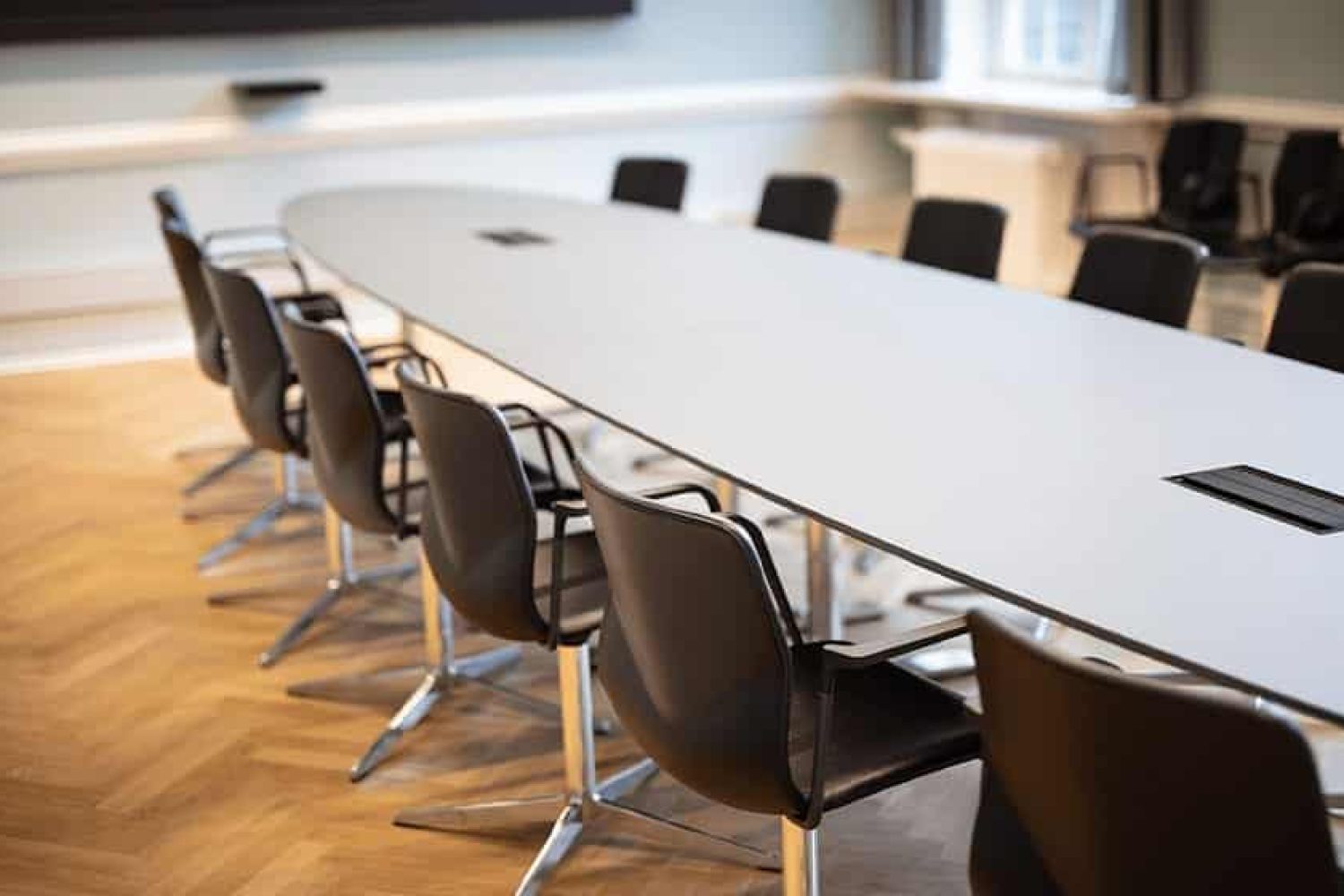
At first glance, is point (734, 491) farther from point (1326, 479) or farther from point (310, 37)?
point (310, 37)

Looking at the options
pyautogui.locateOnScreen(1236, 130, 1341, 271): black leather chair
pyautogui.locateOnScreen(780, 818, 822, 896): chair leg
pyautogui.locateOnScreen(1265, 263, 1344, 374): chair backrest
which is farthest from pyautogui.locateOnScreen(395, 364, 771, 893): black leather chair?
pyautogui.locateOnScreen(1236, 130, 1341, 271): black leather chair

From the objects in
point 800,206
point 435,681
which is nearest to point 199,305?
point 435,681

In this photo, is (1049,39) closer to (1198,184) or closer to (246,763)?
(1198,184)

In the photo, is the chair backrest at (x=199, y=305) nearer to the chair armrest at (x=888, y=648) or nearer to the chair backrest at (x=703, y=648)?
the chair backrest at (x=703, y=648)

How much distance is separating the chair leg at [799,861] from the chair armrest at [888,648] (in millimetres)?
312

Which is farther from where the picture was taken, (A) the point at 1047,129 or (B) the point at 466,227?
(A) the point at 1047,129

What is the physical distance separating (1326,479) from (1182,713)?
1.12 metres

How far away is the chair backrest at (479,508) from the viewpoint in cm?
303

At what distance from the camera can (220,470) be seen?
238 inches

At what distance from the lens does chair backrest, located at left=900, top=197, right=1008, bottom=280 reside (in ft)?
16.6

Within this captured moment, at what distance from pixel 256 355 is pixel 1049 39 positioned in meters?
5.81

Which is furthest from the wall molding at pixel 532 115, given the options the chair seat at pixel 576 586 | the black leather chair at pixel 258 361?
the chair seat at pixel 576 586

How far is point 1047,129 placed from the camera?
885 cm

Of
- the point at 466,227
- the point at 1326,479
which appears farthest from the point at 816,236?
the point at 1326,479
